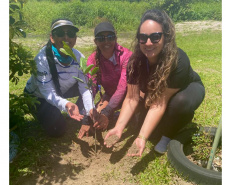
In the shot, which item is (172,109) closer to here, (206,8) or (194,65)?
(194,65)

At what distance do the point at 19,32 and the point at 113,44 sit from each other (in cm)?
118

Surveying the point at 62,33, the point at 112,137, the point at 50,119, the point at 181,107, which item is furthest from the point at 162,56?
the point at 50,119

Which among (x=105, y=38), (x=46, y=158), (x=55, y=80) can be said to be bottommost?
(x=46, y=158)

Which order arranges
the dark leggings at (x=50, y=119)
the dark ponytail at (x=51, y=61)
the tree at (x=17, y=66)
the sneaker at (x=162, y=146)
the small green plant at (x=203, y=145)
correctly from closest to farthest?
the tree at (x=17, y=66) → the small green plant at (x=203, y=145) → the sneaker at (x=162, y=146) → the dark ponytail at (x=51, y=61) → the dark leggings at (x=50, y=119)

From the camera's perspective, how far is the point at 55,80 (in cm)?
283

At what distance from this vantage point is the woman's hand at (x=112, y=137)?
7.64 feet

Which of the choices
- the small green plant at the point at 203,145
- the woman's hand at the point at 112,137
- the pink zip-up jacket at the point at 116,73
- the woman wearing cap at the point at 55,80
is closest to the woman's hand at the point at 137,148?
the woman's hand at the point at 112,137

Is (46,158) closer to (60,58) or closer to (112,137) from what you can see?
(112,137)

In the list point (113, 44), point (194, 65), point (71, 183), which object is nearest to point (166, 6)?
point (194, 65)

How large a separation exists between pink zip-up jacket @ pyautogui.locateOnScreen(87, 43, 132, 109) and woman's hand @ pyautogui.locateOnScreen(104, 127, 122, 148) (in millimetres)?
582

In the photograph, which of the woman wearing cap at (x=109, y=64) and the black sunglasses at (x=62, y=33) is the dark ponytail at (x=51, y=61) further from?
the woman wearing cap at (x=109, y=64)

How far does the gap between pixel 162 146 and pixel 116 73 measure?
1.14 meters

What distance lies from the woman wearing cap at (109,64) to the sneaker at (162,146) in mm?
682

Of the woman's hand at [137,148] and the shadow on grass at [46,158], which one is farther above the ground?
the woman's hand at [137,148]
